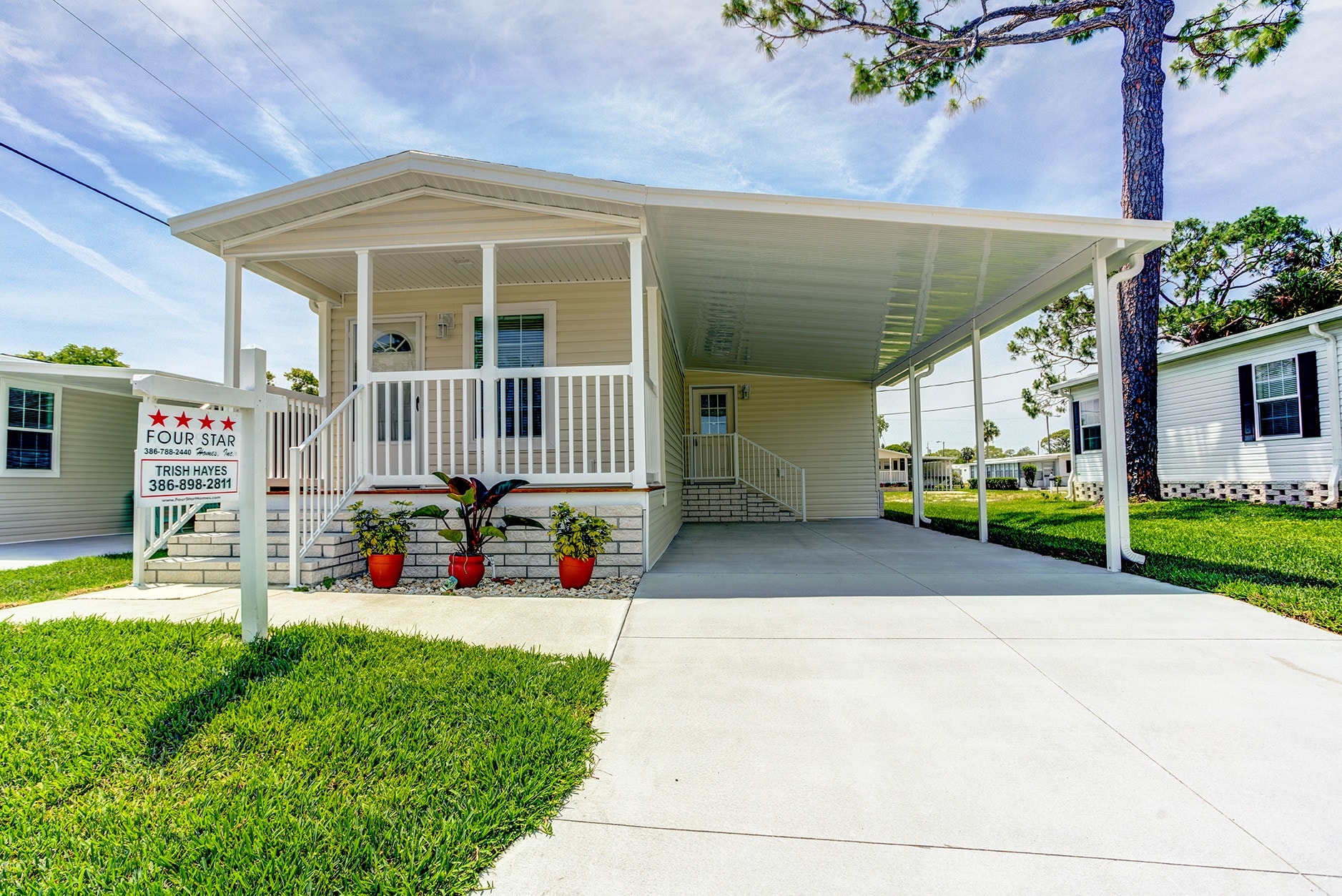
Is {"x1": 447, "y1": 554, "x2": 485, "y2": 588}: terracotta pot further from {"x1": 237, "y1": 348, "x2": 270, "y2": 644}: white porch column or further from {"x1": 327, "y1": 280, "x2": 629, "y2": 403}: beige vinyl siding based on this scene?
{"x1": 327, "y1": 280, "x2": 629, "y2": 403}: beige vinyl siding

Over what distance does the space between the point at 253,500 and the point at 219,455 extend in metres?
0.25

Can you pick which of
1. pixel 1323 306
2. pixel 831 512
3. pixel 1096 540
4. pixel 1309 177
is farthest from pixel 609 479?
pixel 1309 177

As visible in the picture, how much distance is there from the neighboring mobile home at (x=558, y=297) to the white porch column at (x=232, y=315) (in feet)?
0.07

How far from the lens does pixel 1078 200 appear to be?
2048 centimetres

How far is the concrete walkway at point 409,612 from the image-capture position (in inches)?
131

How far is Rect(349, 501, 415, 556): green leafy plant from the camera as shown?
4.68 meters

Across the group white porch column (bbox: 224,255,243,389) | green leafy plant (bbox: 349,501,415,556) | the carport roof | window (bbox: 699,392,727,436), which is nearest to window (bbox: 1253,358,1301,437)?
the carport roof

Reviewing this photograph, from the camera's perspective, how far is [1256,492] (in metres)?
11.2

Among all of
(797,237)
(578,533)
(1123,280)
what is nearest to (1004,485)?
(1123,280)

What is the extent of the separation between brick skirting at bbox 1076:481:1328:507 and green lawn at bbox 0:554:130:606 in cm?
1438

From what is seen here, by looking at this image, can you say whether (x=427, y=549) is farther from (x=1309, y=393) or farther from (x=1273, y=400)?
(x=1273, y=400)

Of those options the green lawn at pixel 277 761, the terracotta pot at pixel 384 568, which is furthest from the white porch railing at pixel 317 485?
the green lawn at pixel 277 761

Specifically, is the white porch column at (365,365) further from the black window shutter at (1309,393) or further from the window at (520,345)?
the black window shutter at (1309,393)

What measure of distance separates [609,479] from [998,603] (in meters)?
3.15
